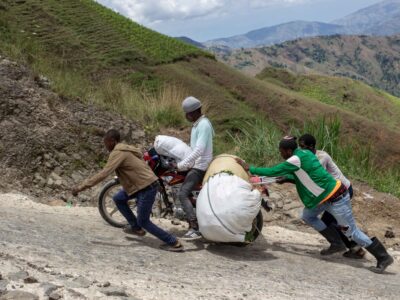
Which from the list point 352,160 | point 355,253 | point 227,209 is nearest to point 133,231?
point 227,209

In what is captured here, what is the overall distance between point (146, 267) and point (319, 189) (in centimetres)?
241

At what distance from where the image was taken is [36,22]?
1706 centimetres

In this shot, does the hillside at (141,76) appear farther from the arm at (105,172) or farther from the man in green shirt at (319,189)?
the arm at (105,172)

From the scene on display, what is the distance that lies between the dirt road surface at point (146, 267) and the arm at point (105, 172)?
62 centimetres

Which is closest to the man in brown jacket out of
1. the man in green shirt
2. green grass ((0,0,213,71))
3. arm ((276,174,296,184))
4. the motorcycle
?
the motorcycle

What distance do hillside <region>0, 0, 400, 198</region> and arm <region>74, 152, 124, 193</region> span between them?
4.27 m

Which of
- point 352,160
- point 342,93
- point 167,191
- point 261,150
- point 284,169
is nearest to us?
point 284,169

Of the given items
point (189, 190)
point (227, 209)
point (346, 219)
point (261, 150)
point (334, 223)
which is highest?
point (261, 150)

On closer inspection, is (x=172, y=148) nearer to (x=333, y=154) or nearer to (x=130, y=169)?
(x=130, y=169)

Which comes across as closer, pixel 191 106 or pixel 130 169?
pixel 130 169

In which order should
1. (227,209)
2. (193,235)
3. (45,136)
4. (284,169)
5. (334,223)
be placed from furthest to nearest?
(45,136) < (334,223) < (193,235) < (284,169) < (227,209)

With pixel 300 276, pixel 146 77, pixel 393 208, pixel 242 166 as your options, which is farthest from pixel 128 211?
pixel 146 77

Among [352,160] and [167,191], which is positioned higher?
[352,160]

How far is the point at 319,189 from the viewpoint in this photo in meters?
6.36
